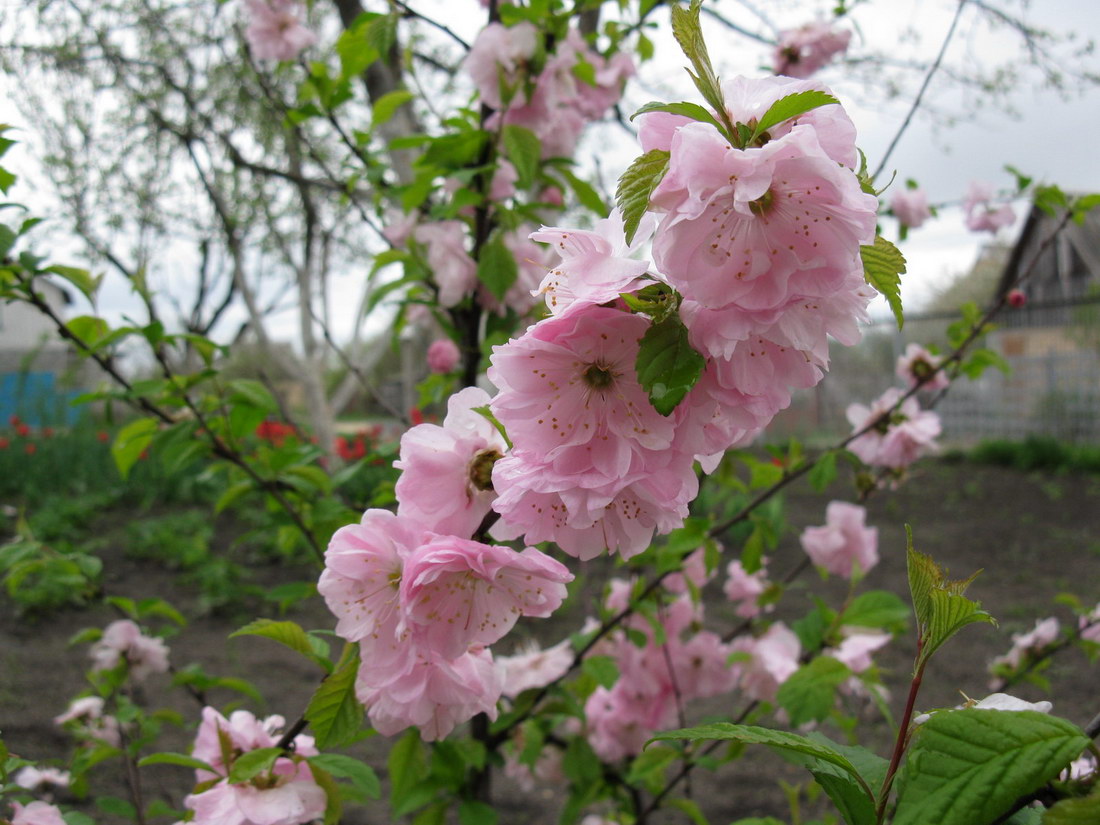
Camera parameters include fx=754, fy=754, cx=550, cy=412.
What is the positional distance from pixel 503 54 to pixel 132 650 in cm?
149

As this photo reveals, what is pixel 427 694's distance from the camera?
0.74 meters

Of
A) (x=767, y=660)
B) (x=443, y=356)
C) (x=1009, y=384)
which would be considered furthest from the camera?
(x=1009, y=384)

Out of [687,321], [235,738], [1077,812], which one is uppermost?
[687,321]

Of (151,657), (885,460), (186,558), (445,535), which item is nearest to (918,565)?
(445,535)

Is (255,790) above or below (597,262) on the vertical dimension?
below

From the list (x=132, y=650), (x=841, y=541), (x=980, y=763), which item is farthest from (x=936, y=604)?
(x=132, y=650)

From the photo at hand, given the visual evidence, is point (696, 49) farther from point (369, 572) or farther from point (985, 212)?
A: point (985, 212)

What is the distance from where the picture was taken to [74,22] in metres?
5.44

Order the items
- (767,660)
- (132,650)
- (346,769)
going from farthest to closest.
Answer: (132,650)
(767,660)
(346,769)

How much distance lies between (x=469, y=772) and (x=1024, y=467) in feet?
29.4

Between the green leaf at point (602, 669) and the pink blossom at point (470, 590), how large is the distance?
697 millimetres

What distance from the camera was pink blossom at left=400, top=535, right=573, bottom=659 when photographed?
1.98 feet

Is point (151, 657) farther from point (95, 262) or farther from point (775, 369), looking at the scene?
point (95, 262)

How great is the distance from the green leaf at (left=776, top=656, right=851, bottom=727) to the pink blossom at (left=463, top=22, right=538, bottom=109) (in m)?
1.12
